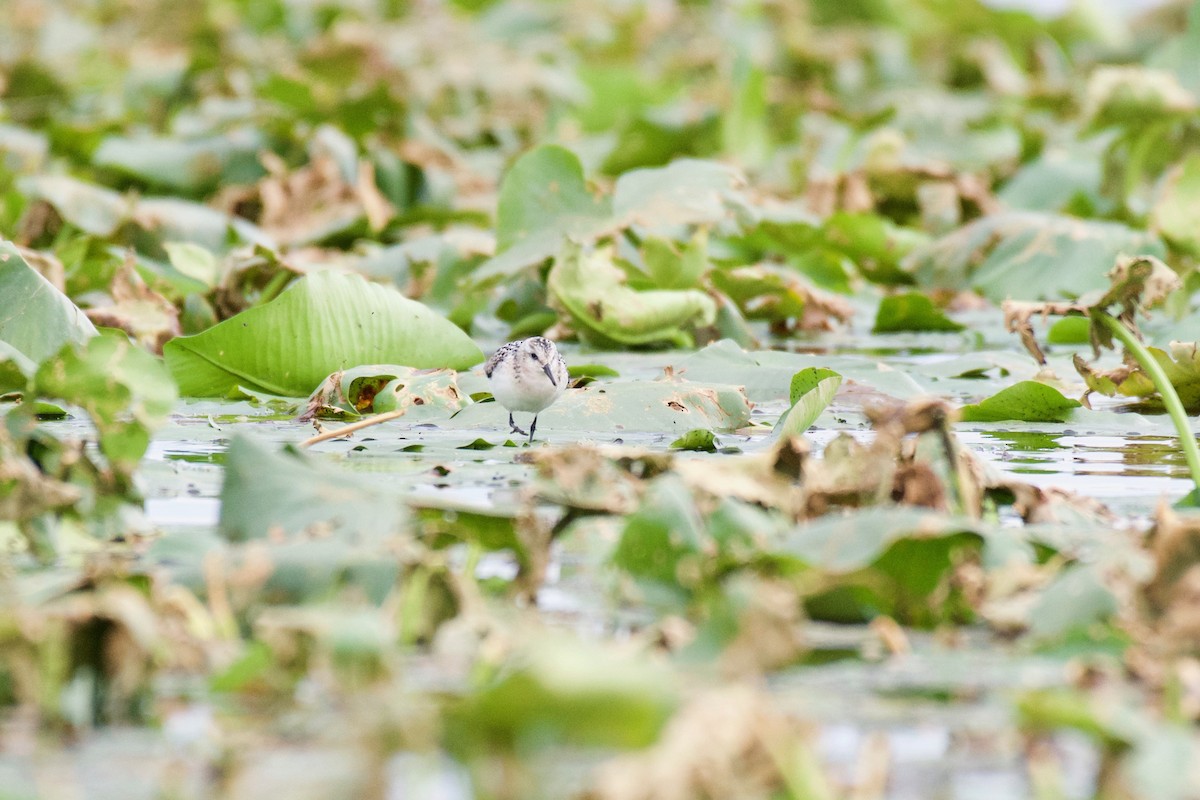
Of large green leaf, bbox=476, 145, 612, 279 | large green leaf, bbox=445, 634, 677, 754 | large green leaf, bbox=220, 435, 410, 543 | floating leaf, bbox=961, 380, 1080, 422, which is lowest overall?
large green leaf, bbox=445, 634, 677, 754

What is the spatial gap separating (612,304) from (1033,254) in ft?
4.21

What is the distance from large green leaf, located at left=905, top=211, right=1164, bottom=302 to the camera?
14.3 feet

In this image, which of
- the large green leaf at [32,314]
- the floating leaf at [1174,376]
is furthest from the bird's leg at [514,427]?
the floating leaf at [1174,376]

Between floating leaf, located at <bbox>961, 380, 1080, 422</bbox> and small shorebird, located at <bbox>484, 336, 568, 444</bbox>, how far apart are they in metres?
0.67

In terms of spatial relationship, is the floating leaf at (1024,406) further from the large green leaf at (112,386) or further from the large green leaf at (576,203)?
the large green leaf at (112,386)

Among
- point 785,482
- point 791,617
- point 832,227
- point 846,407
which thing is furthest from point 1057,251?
point 791,617

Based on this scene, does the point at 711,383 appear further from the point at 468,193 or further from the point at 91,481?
the point at 468,193

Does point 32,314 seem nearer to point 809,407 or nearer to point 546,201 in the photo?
point 809,407

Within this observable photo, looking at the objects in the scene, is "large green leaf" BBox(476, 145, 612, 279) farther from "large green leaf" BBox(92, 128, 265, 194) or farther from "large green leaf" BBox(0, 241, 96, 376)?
"large green leaf" BBox(92, 128, 265, 194)

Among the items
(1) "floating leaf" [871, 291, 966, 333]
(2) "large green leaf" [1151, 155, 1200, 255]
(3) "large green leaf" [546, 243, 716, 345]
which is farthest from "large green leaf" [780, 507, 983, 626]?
(2) "large green leaf" [1151, 155, 1200, 255]

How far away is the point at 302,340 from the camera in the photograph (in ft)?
10.4

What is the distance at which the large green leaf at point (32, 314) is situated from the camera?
2.73 meters

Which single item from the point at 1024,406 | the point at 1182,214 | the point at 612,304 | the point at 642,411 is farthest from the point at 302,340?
the point at 1182,214

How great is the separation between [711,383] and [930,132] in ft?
15.9
